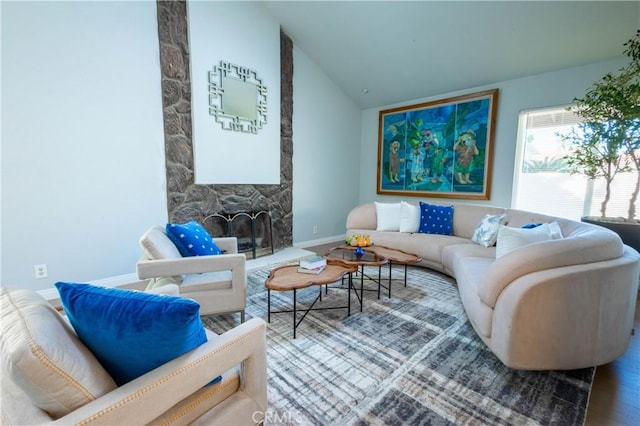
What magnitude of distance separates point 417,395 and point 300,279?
1.08m

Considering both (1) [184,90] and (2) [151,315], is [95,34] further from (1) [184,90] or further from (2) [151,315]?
(2) [151,315]

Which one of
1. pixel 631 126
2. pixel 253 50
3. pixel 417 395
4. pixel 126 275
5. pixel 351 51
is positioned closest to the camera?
pixel 417 395

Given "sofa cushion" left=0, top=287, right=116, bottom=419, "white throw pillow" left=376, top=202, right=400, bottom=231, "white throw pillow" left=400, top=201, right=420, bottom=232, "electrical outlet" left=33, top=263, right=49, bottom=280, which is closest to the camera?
"sofa cushion" left=0, top=287, right=116, bottom=419

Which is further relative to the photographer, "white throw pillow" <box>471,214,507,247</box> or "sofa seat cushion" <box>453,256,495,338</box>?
"white throw pillow" <box>471,214,507,247</box>

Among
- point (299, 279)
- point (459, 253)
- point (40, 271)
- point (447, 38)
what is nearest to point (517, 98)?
point (447, 38)

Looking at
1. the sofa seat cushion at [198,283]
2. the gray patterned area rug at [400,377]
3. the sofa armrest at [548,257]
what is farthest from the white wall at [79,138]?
the sofa armrest at [548,257]

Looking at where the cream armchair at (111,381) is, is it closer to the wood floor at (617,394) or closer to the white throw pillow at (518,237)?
the wood floor at (617,394)

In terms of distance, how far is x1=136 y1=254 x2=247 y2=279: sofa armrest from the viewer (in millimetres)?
1994

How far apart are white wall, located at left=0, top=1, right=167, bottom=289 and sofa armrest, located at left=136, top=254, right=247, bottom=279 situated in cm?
153

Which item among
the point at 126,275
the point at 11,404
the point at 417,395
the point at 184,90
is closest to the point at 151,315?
the point at 11,404

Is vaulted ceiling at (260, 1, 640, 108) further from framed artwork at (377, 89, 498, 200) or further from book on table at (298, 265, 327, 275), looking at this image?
book on table at (298, 265, 327, 275)

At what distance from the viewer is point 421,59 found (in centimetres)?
417

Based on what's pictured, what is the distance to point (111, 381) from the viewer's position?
885 mm

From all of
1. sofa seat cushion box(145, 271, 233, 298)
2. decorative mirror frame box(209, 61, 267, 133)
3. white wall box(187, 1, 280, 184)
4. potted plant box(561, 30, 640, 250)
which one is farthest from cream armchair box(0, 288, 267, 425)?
potted plant box(561, 30, 640, 250)
